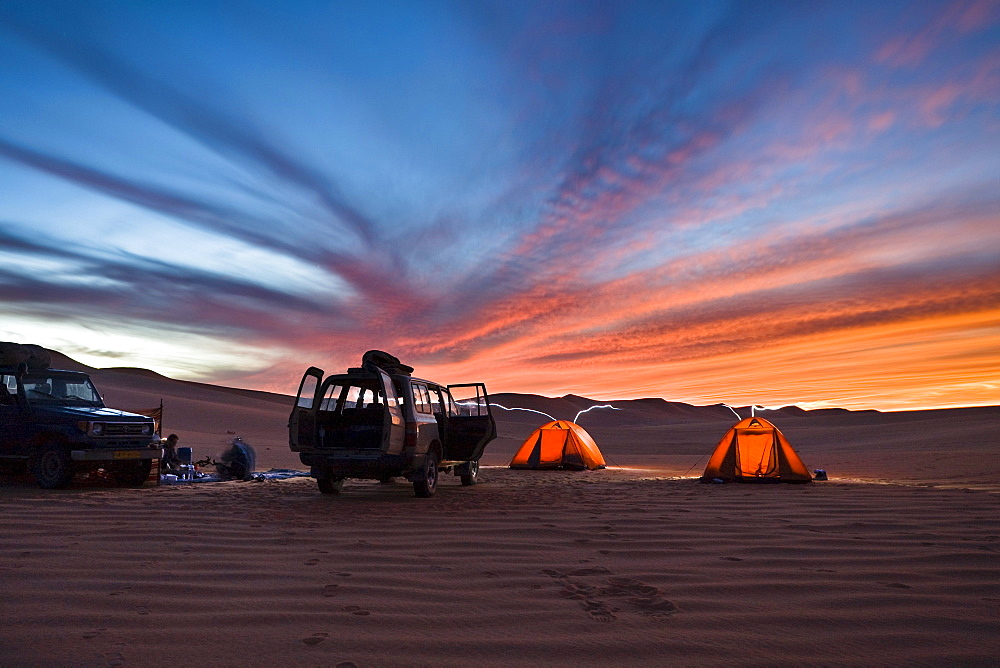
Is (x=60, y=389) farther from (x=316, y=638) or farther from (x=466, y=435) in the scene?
(x=316, y=638)

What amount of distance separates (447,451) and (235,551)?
720cm

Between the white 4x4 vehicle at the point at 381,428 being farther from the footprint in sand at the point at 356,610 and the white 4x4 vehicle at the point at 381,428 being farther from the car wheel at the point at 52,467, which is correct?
the footprint in sand at the point at 356,610

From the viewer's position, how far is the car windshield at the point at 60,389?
12.4m

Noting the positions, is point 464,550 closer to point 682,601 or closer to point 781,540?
point 682,601

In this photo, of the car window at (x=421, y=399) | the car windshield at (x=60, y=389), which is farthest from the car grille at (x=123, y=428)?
the car window at (x=421, y=399)

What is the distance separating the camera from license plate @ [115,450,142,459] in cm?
1180

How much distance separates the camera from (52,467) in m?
11.5

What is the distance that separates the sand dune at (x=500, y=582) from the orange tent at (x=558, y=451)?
10.2 metres

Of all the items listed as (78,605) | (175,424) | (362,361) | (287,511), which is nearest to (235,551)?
(78,605)

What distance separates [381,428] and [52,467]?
5.48 m

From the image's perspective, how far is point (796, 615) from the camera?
157 inches

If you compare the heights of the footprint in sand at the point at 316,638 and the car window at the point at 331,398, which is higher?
the car window at the point at 331,398

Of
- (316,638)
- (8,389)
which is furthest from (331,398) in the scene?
(316,638)

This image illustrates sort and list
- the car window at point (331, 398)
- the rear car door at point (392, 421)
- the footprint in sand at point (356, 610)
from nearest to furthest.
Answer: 1. the footprint in sand at point (356, 610)
2. the rear car door at point (392, 421)
3. the car window at point (331, 398)
